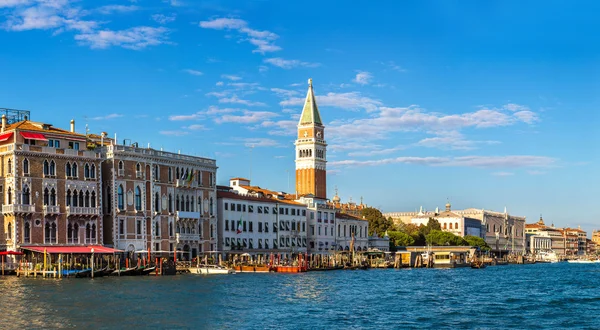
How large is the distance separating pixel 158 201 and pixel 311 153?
171ft

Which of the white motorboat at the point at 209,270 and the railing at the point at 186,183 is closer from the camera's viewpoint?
the white motorboat at the point at 209,270

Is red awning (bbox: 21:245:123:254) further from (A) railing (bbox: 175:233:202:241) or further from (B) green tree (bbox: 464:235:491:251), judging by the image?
(B) green tree (bbox: 464:235:491:251)

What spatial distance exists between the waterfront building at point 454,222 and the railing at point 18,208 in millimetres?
102108

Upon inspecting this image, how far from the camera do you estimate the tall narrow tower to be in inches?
4774

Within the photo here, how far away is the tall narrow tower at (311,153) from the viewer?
12125cm

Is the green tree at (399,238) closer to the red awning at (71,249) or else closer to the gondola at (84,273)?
the red awning at (71,249)

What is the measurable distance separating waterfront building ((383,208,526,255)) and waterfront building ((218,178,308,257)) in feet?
222

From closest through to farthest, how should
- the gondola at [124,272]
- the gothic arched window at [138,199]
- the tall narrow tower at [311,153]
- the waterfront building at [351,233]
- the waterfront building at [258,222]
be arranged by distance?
1. the gondola at [124,272]
2. the gothic arched window at [138,199]
3. the waterfront building at [258,222]
4. the waterfront building at [351,233]
5. the tall narrow tower at [311,153]

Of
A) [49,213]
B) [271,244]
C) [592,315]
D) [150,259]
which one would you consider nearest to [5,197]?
[49,213]

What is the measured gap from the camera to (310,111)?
402 feet

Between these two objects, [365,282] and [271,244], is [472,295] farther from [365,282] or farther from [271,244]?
[271,244]

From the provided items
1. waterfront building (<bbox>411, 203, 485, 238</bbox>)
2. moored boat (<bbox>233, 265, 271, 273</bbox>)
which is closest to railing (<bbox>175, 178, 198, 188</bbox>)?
moored boat (<bbox>233, 265, 271, 273</bbox>)

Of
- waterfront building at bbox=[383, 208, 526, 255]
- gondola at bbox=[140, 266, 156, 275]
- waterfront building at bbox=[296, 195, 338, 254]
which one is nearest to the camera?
gondola at bbox=[140, 266, 156, 275]

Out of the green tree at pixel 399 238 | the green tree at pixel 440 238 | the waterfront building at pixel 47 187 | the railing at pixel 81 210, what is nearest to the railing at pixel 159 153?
the waterfront building at pixel 47 187
